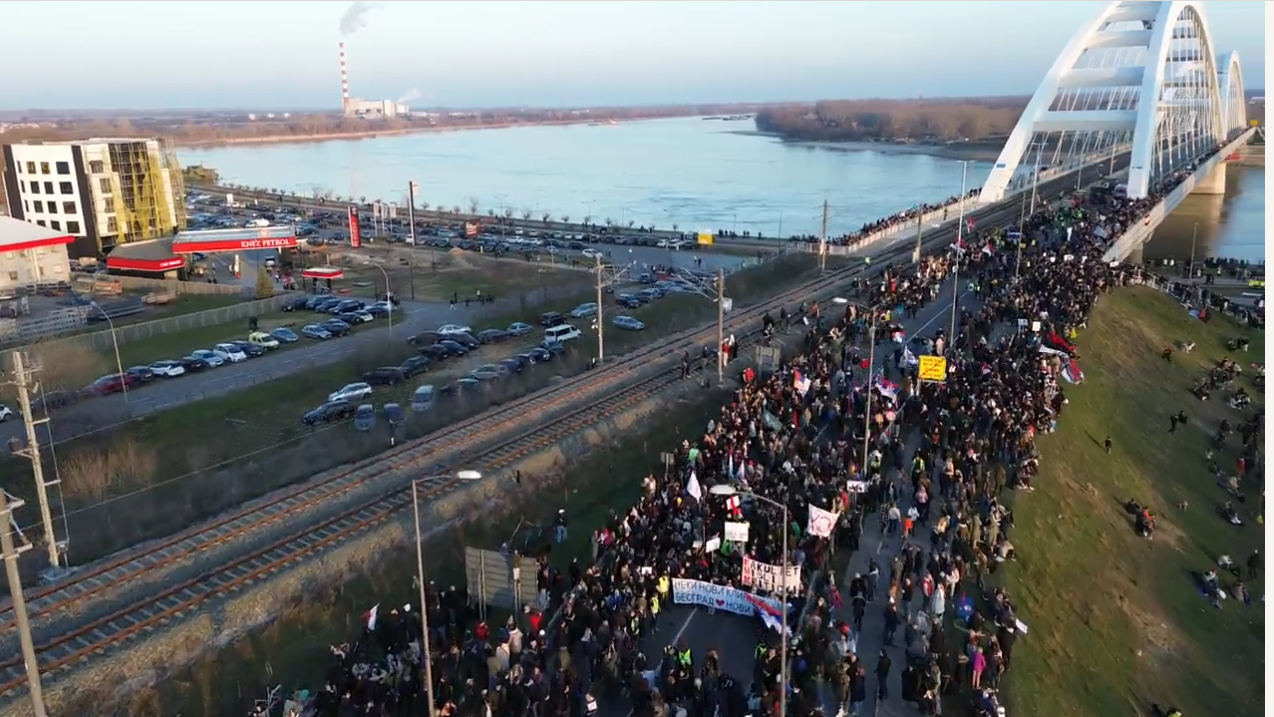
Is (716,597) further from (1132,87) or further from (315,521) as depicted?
(1132,87)

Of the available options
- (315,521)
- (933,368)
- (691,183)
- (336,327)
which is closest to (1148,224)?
(933,368)

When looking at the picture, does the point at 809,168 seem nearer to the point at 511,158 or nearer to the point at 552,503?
the point at 511,158

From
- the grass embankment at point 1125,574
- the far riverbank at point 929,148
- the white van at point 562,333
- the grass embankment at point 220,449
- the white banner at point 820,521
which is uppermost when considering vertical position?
the far riverbank at point 929,148

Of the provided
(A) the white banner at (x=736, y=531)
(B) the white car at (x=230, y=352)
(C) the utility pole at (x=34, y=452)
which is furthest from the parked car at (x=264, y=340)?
(A) the white banner at (x=736, y=531)

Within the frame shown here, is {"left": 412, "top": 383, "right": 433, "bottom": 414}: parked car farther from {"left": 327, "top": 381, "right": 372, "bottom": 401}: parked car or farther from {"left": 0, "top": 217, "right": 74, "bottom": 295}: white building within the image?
{"left": 0, "top": 217, "right": 74, "bottom": 295}: white building

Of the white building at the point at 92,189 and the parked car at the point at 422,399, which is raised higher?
the white building at the point at 92,189

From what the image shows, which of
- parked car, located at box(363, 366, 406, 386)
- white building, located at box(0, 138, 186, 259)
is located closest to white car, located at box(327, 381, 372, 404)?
parked car, located at box(363, 366, 406, 386)

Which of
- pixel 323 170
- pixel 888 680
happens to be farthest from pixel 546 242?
pixel 323 170

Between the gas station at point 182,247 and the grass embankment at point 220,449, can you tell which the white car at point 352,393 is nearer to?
the grass embankment at point 220,449
